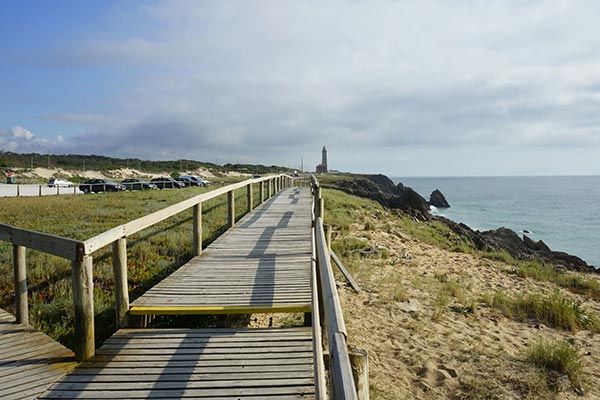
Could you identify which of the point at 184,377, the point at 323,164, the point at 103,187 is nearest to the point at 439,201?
the point at 323,164

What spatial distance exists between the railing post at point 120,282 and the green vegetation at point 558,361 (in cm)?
503

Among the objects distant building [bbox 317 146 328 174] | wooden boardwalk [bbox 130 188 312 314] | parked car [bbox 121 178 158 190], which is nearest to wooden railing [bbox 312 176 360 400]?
wooden boardwalk [bbox 130 188 312 314]

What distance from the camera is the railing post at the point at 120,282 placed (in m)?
4.62

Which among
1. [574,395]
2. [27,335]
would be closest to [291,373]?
[27,335]

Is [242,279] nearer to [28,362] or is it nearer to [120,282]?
[120,282]

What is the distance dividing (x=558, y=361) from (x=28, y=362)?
598cm

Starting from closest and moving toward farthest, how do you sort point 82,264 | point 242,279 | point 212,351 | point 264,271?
point 82,264
point 212,351
point 242,279
point 264,271

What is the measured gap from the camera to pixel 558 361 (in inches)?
218

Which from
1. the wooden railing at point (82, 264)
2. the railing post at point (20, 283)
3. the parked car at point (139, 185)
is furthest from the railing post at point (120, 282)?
the parked car at point (139, 185)

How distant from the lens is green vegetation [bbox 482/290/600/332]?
768 centimetres

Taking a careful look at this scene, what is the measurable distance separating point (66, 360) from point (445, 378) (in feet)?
13.6

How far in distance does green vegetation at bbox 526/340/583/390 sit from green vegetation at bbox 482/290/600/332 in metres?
2.12

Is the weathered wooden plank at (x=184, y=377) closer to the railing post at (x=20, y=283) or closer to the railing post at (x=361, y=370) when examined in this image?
the railing post at (x=361, y=370)

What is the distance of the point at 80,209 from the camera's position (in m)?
16.4
